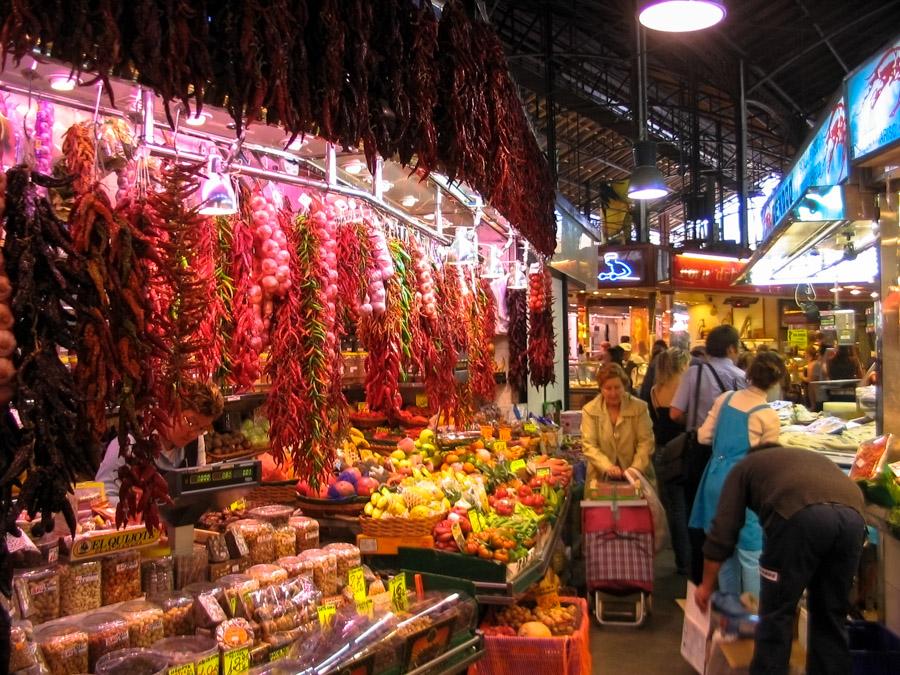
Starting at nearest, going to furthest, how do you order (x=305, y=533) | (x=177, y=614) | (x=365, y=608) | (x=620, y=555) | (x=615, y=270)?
(x=177, y=614)
(x=365, y=608)
(x=305, y=533)
(x=620, y=555)
(x=615, y=270)

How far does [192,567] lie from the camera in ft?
10.3

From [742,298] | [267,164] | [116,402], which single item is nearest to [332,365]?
[267,164]

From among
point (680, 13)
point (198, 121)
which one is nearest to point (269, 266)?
point (198, 121)

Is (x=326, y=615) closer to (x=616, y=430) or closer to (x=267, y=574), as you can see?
(x=267, y=574)

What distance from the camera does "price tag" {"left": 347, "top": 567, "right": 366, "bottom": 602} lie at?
3.40 metres

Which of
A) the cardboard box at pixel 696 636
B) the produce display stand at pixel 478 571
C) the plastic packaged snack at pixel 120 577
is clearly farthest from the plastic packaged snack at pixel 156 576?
the cardboard box at pixel 696 636

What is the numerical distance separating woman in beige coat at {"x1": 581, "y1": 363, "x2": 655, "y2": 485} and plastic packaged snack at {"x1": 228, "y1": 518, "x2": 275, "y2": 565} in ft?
11.5

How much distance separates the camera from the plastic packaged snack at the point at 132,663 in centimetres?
242

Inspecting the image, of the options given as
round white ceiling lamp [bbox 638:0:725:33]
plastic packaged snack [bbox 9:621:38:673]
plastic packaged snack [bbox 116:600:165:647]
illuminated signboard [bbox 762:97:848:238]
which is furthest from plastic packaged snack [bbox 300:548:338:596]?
round white ceiling lamp [bbox 638:0:725:33]

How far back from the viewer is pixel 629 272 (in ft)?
49.4

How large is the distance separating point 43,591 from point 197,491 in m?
0.59

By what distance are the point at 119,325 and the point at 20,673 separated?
3.78 ft

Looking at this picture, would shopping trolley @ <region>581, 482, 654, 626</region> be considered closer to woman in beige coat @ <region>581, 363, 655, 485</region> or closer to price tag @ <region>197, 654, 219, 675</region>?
woman in beige coat @ <region>581, 363, 655, 485</region>

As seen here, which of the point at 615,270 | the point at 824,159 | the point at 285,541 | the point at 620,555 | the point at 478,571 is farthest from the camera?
the point at 615,270
